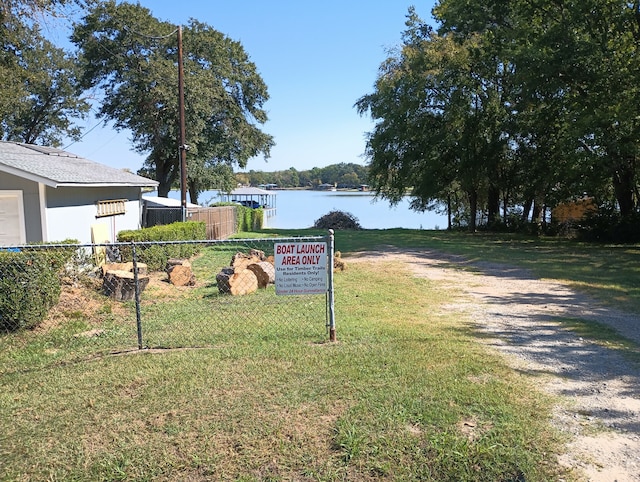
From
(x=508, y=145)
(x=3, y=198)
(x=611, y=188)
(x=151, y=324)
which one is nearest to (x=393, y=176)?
(x=508, y=145)

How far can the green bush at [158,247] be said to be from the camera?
37.7ft

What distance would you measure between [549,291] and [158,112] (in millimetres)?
25340

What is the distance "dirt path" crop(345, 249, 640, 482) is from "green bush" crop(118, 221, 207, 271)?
6511 millimetres

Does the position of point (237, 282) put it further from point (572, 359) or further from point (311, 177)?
point (311, 177)

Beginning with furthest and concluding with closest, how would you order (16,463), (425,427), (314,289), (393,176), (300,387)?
(393,176) → (314,289) → (300,387) → (425,427) → (16,463)

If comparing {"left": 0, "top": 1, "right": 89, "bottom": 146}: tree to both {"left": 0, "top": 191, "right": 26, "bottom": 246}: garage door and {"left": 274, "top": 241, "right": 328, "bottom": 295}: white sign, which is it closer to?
{"left": 0, "top": 191, "right": 26, "bottom": 246}: garage door

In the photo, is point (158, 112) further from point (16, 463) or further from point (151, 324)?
point (16, 463)


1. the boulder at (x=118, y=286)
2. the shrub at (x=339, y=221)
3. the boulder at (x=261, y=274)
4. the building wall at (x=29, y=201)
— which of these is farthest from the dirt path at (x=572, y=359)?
the shrub at (x=339, y=221)

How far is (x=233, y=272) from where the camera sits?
29.6 ft

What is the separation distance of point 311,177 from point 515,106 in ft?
299

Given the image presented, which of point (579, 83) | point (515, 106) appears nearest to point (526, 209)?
point (515, 106)

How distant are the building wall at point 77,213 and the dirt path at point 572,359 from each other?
352 inches

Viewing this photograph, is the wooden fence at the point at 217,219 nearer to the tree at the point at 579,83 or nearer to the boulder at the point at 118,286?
the boulder at the point at 118,286

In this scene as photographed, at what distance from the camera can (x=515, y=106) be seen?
899 inches
